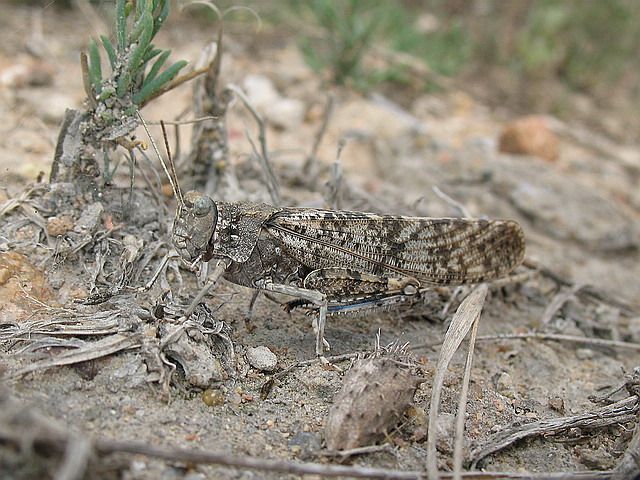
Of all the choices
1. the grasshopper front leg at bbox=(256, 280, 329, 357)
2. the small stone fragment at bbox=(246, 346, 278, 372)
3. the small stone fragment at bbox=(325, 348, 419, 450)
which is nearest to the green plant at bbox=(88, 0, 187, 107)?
the grasshopper front leg at bbox=(256, 280, 329, 357)

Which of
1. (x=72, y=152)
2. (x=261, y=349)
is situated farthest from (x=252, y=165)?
(x=261, y=349)

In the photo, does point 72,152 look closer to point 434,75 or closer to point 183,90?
point 183,90

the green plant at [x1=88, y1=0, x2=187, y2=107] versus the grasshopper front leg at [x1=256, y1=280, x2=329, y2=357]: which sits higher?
the green plant at [x1=88, y1=0, x2=187, y2=107]

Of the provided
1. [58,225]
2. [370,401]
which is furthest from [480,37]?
[370,401]

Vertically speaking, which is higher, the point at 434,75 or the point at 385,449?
the point at 434,75

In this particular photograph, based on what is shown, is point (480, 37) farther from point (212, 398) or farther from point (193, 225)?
point (212, 398)

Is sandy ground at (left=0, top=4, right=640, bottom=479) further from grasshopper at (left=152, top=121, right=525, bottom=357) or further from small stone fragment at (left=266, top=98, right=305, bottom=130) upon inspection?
grasshopper at (left=152, top=121, right=525, bottom=357)

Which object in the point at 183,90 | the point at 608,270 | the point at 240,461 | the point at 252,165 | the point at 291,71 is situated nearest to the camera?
the point at 240,461
